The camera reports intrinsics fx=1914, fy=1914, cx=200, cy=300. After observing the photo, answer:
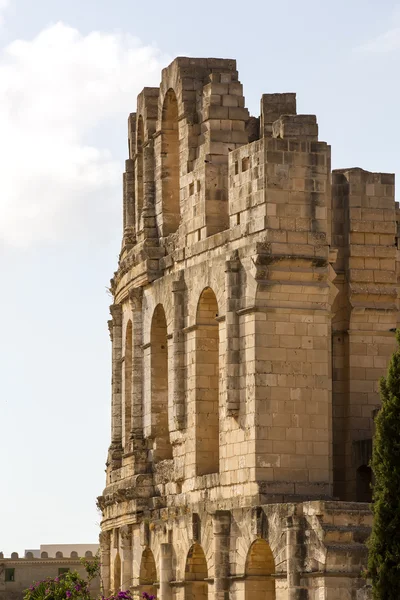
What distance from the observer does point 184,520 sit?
39.0 meters

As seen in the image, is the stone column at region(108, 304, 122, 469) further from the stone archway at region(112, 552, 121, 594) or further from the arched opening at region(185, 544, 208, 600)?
the arched opening at region(185, 544, 208, 600)

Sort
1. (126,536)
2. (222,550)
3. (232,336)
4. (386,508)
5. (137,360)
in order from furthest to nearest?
1. (137,360)
2. (126,536)
3. (232,336)
4. (222,550)
5. (386,508)

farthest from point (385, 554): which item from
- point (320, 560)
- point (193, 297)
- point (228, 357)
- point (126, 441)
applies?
point (126, 441)

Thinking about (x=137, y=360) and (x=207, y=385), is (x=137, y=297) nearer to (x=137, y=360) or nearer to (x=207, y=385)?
(x=137, y=360)

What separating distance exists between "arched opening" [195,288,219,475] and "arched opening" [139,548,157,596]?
3888 millimetres

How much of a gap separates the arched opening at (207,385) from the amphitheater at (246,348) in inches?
1.4

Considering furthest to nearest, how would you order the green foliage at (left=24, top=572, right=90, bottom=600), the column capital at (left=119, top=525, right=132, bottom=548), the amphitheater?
the green foliage at (left=24, top=572, right=90, bottom=600) → the column capital at (left=119, top=525, right=132, bottom=548) → the amphitheater

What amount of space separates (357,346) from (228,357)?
3.19 meters

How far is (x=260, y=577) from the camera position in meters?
36.0

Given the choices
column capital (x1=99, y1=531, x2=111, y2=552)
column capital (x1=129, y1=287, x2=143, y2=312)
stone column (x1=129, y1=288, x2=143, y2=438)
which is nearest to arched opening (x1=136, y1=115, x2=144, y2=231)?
column capital (x1=129, y1=287, x2=143, y2=312)

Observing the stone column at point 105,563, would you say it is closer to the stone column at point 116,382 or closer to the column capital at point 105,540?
the column capital at point 105,540

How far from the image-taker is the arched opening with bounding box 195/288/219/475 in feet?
129

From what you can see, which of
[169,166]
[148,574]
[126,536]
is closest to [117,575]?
[126,536]

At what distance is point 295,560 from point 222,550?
326 centimetres
